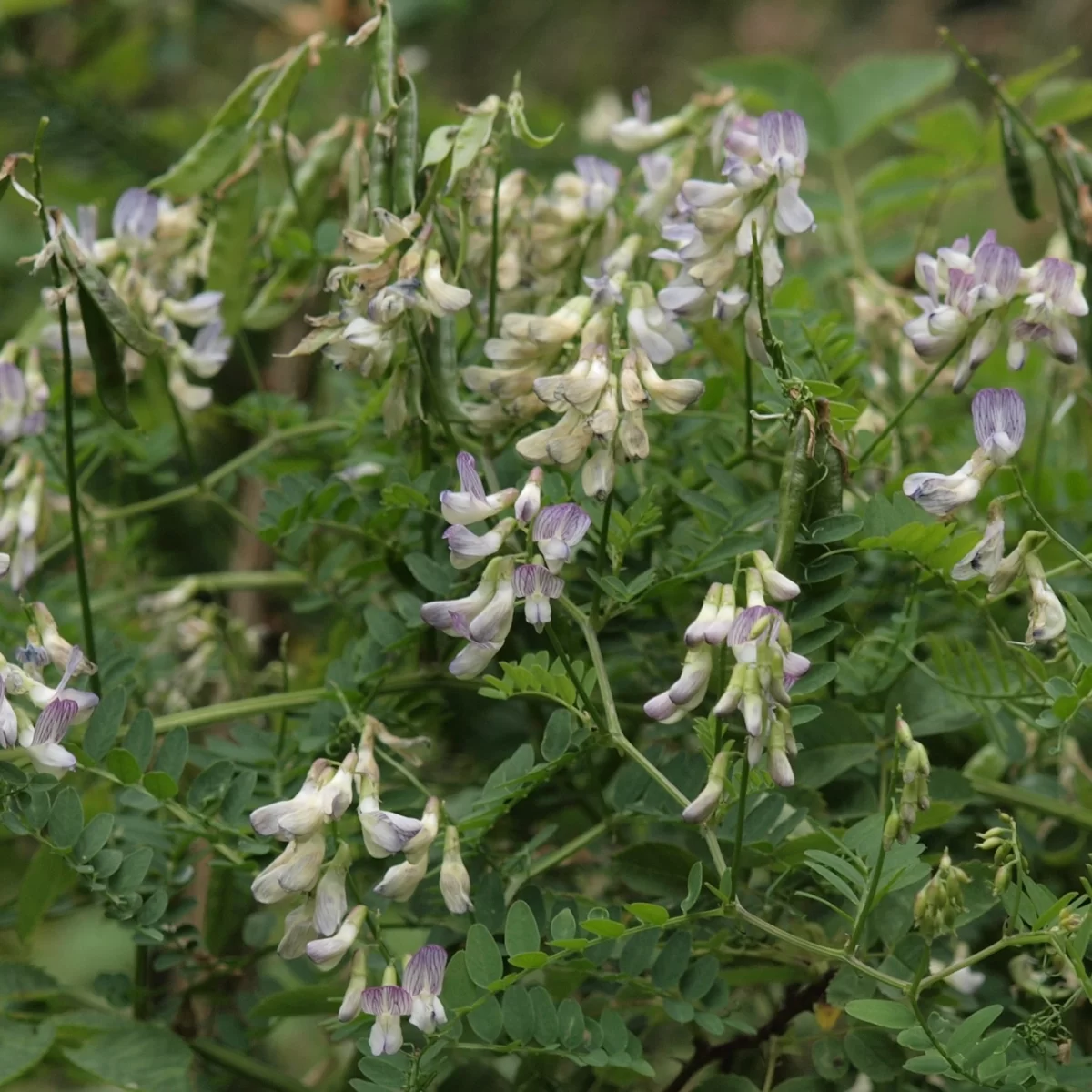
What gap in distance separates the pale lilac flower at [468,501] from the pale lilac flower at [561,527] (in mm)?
24

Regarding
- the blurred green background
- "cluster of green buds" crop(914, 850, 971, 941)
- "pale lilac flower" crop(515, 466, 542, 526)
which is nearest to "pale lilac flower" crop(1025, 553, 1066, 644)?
"cluster of green buds" crop(914, 850, 971, 941)

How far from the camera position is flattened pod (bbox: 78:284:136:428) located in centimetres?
67

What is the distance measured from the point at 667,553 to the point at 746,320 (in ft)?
0.41

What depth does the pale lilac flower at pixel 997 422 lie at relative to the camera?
0.58 meters

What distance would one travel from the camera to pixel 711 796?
20.7 inches

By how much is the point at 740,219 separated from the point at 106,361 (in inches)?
12.4

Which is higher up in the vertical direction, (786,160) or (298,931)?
(786,160)

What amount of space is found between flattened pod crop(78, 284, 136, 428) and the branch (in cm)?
41

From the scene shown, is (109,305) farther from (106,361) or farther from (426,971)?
(426,971)

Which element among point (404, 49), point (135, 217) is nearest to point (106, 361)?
point (135, 217)

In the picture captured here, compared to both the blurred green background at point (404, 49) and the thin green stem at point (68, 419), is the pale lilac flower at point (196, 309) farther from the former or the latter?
the blurred green background at point (404, 49)

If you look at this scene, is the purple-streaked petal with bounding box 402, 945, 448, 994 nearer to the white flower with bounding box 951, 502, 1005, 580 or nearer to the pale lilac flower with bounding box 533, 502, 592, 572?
the pale lilac flower with bounding box 533, 502, 592, 572

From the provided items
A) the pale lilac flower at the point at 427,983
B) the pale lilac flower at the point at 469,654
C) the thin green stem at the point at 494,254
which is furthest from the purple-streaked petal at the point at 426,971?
the thin green stem at the point at 494,254

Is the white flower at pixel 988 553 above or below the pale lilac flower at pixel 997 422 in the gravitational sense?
below
